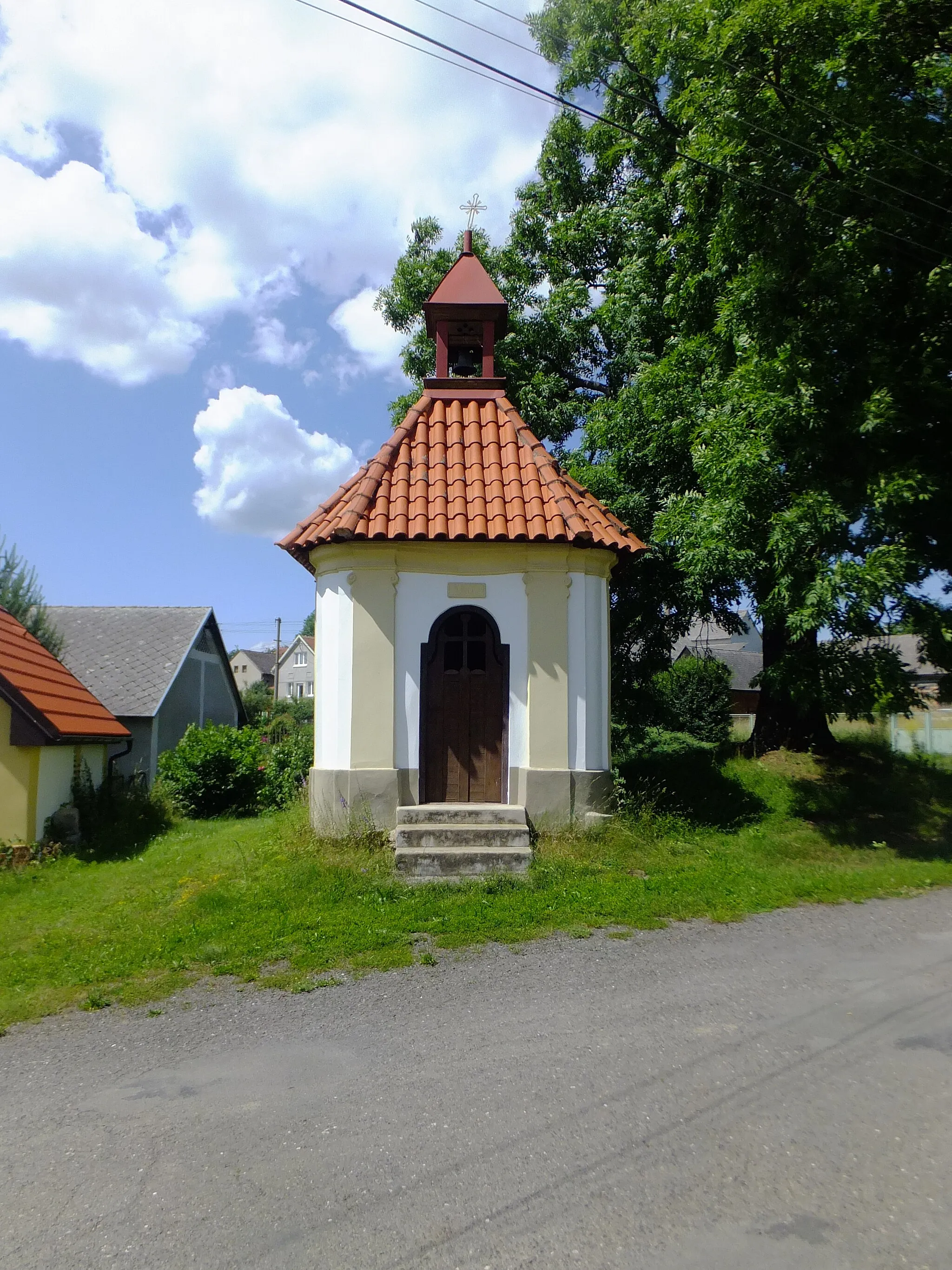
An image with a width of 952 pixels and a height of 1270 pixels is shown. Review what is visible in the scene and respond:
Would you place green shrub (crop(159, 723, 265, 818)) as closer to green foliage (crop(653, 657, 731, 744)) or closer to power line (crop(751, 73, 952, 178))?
power line (crop(751, 73, 952, 178))

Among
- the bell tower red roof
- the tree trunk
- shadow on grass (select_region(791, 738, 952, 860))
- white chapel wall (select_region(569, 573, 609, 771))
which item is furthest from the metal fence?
the bell tower red roof

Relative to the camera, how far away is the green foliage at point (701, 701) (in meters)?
27.7

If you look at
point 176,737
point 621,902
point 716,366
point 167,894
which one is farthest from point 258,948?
point 176,737

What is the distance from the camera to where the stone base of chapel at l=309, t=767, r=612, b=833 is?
9.99 m

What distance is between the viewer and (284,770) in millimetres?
16516

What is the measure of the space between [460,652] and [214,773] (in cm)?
710

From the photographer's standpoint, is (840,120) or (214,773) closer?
(840,120)

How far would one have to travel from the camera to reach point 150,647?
24.3 m

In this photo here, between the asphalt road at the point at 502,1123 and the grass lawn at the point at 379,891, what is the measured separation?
0.67 metres

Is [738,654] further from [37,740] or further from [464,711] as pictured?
[37,740]

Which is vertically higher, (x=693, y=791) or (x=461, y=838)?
(x=693, y=791)

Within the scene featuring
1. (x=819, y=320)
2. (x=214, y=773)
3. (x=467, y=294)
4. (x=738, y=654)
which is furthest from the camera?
(x=738, y=654)

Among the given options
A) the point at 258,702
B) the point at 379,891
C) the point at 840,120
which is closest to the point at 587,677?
the point at 379,891

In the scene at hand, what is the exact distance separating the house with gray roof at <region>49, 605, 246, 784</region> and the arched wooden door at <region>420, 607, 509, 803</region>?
11.6 m
